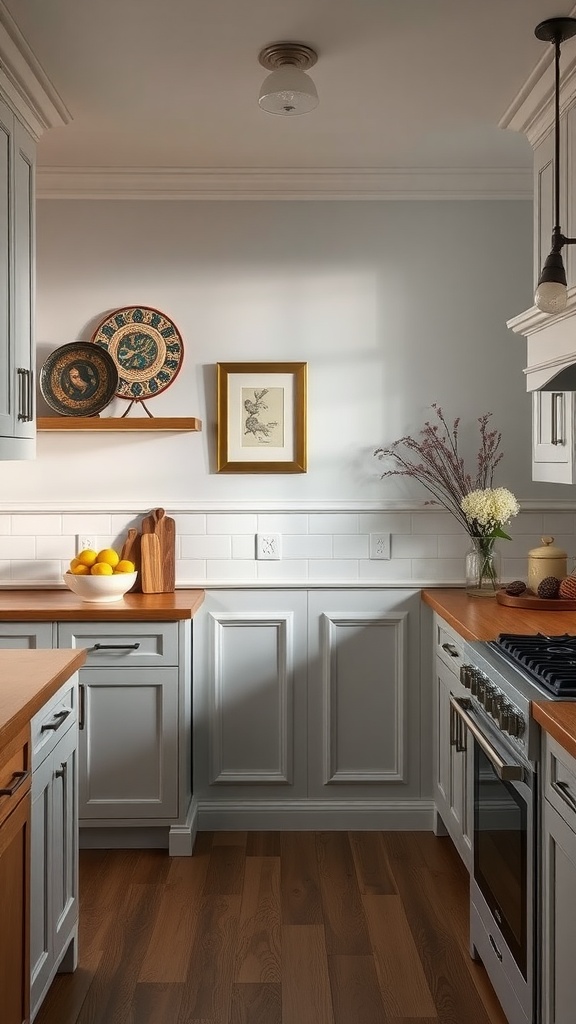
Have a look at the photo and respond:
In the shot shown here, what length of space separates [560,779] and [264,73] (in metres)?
2.19

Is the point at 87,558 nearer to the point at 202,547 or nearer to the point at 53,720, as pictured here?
the point at 202,547

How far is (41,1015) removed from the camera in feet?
7.90

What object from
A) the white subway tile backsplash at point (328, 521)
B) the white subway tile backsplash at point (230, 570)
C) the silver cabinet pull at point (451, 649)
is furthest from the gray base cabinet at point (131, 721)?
the silver cabinet pull at point (451, 649)

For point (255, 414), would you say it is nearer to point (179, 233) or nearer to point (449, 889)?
point (179, 233)

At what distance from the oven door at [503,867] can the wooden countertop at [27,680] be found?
108 cm

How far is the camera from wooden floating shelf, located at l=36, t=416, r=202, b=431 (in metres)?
3.63

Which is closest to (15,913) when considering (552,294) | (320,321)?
(552,294)

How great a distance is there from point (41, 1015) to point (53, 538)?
191cm

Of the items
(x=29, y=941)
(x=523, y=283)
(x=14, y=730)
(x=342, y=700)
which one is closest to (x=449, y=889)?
(x=342, y=700)

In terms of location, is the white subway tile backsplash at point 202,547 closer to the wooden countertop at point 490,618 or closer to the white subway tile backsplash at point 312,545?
the white subway tile backsplash at point 312,545

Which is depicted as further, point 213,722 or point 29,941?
point 213,722

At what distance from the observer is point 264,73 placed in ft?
9.14

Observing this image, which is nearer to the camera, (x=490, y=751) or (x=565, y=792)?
(x=565, y=792)

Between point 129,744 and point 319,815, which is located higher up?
point 129,744
